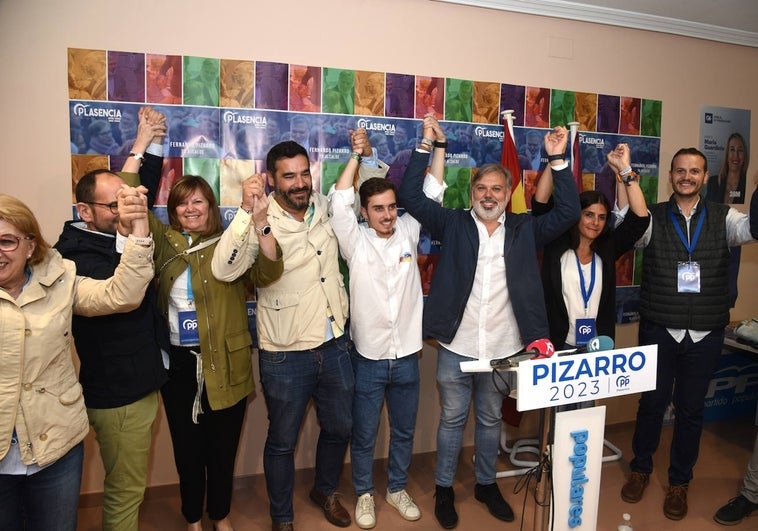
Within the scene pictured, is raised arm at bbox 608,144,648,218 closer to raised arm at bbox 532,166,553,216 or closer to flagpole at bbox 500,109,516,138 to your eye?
raised arm at bbox 532,166,553,216

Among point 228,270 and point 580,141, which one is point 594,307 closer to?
point 580,141

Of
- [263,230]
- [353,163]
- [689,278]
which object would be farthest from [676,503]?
[263,230]

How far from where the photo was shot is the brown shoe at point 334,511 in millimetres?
2691

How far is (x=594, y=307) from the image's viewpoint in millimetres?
2877

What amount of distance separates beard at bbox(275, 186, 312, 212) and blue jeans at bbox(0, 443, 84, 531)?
122 cm

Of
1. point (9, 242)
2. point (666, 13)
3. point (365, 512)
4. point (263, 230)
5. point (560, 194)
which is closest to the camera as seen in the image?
point (9, 242)

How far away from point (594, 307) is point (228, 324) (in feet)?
6.17

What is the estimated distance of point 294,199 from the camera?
2.36m

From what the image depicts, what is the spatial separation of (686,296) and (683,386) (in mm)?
480

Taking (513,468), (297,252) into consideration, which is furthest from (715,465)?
(297,252)

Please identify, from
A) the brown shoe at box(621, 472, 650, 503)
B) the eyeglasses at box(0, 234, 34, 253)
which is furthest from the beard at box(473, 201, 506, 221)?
the eyeglasses at box(0, 234, 34, 253)

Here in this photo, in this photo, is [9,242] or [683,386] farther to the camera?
[683,386]

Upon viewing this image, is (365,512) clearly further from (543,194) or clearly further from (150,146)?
(150,146)

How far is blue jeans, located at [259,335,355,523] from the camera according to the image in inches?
94.9
